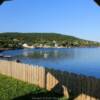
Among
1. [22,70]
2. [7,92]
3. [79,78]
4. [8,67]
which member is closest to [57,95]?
[79,78]

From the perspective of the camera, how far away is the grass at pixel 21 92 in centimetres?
1645

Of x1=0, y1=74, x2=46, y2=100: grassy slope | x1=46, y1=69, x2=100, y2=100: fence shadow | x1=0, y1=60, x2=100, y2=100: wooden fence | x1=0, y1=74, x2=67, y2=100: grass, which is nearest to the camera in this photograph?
x1=46, y1=69, x2=100, y2=100: fence shadow

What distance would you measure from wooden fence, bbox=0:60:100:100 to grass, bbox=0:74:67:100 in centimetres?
45

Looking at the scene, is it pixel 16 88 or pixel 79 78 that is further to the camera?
pixel 16 88

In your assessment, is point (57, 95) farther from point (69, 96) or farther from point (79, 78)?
point (79, 78)

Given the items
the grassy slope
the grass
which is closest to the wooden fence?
the grass

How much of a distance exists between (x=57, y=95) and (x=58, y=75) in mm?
1253

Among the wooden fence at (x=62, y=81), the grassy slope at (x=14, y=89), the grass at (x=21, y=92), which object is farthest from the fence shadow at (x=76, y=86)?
the grassy slope at (x=14, y=89)

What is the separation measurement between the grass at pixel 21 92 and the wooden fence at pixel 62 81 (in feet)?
1.48

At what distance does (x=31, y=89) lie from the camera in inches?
731

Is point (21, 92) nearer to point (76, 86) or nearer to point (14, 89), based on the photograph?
point (14, 89)

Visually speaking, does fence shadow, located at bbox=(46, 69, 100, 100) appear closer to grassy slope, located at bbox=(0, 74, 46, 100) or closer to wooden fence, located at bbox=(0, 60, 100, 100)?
wooden fence, located at bbox=(0, 60, 100, 100)

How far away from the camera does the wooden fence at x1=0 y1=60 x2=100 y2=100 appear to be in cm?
1491

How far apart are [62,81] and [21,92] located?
95.0 inches
